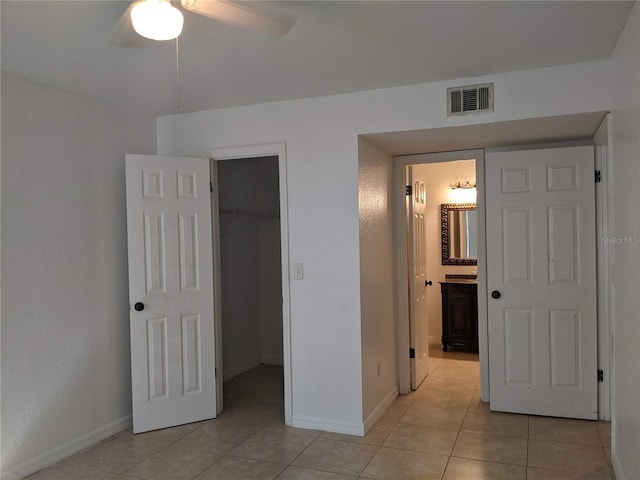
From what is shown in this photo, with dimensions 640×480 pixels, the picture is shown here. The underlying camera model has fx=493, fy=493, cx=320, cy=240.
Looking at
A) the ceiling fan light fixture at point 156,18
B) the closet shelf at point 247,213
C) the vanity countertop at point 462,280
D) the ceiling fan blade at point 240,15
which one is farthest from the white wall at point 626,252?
the closet shelf at point 247,213

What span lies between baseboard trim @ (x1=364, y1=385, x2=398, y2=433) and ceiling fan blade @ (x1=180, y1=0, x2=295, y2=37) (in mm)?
2691

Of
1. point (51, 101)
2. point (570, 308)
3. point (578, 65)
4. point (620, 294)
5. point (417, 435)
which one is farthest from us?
point (570, 308)

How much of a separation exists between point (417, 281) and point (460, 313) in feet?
4.57

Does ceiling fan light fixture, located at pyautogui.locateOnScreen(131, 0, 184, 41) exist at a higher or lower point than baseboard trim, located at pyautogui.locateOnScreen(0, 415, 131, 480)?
higher

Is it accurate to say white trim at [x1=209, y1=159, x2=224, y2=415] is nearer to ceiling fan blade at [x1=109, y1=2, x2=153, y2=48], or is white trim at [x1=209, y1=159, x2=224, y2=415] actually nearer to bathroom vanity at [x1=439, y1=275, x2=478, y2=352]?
ceiling fan blade at [x1=109, y1=2, x2=153, y2=48]

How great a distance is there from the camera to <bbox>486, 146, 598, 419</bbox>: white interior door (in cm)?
367

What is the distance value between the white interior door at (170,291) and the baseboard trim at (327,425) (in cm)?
71

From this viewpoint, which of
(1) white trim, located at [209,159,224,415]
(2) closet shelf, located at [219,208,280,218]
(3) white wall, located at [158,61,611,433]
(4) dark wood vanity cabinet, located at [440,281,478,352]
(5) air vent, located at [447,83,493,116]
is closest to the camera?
(5) air vent, located at [447,83,493,116]

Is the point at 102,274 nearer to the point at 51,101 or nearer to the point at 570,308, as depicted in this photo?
the point at 51,101

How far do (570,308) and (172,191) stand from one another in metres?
3.12

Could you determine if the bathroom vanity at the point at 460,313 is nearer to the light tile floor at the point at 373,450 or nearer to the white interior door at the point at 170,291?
the light tile floor at the point at 373,450

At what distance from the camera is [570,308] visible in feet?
12.2

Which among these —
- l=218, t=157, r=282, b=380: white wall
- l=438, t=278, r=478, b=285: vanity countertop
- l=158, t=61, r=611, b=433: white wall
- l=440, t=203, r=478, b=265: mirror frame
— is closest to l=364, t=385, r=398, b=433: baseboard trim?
l=158, t=61, r=611, b=433: white wall

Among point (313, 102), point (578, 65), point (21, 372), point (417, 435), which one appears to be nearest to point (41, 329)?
point (21, 372)
